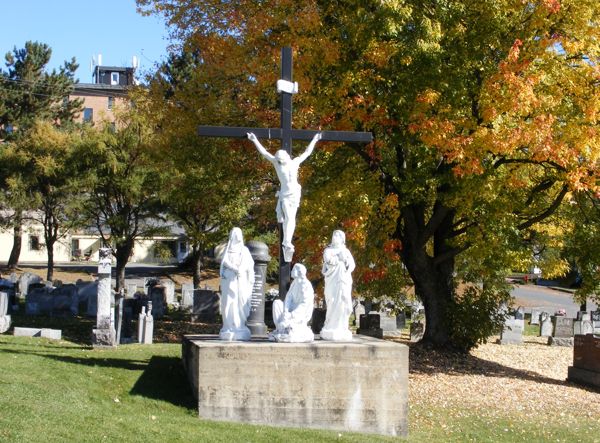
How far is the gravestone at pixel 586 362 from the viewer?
16.3m

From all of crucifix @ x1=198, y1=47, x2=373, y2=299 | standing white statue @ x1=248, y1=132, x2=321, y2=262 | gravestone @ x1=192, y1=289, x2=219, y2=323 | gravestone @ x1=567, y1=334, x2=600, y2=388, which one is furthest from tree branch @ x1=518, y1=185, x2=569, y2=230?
gravestone @ x1=192, y1=289, x2=219, y2=323

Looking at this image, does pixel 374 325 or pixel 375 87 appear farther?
pixel 374 325

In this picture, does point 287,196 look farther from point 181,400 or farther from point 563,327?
point 563,327

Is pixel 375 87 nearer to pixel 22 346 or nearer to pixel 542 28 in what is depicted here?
pixel 542 28

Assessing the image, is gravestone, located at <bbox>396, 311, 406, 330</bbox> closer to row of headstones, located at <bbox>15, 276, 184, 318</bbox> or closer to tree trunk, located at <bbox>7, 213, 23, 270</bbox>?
row of headstones, located at <bbox>15, 276, 184, 318</bbox>

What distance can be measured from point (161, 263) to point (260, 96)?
39.6 metres

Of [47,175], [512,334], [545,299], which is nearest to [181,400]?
[512,334]

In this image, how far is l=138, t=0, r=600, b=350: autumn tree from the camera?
14.7m

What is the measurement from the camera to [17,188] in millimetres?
35250

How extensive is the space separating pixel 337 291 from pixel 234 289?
4.94ft

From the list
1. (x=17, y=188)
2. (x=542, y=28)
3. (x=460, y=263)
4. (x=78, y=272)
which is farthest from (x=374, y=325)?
(x=78, y=272)

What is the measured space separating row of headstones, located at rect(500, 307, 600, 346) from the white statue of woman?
13.5 meters

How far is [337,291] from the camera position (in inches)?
426

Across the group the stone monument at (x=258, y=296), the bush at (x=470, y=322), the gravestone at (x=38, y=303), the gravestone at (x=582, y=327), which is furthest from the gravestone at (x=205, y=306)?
the gravestone at (x=582, y=327)
